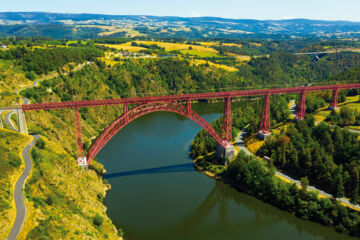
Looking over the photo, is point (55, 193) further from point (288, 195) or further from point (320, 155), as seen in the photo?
point (320, 155)

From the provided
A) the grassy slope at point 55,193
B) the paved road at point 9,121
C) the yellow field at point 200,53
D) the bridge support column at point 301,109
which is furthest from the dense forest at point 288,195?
the yellow field at point 200,53

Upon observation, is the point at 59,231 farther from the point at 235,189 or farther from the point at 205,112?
the point at 205,112

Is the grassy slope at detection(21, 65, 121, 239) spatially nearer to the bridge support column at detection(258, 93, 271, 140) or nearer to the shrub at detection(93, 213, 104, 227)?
the shrub at detection(93, 213, 104, 227)

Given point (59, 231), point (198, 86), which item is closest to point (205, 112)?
point (198, 86)

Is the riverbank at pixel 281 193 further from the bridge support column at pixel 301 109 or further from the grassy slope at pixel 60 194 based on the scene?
the grassy slope at pixel 60 194

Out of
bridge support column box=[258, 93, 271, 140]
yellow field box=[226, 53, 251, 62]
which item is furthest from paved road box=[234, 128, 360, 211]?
yellow field box=[226, 53, 251, 62]

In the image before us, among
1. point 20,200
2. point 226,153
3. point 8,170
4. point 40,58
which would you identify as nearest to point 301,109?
point 226,153
